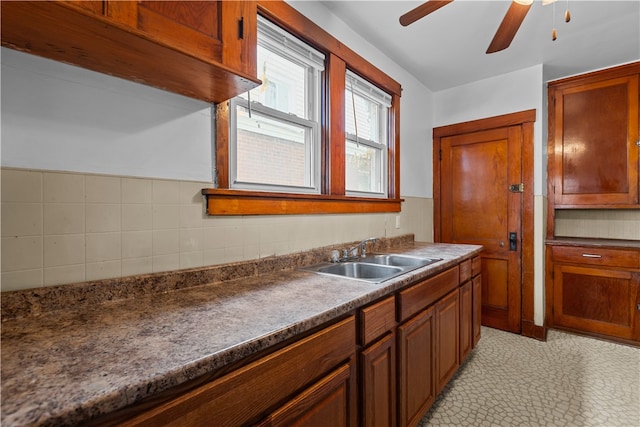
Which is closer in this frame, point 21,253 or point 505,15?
point 21,253

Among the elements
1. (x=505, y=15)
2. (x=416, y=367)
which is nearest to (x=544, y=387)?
(x=416, y=367)

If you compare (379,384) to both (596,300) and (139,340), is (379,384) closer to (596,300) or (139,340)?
(139,340)

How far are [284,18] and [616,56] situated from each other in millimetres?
2954

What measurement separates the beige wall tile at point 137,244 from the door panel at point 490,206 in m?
3.00

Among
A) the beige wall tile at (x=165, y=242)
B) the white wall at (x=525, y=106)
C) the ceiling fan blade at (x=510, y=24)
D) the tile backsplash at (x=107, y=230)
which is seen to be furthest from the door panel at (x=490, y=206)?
the beige wall tile at (x=165, y=242)

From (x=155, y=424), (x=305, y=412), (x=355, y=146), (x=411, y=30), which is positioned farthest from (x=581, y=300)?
(x=155, y=424)

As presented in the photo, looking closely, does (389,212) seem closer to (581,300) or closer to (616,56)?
(581,300)

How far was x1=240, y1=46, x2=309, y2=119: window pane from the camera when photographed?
1.69 metres

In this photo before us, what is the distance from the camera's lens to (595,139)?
2.80 meters

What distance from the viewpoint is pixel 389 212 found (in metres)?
2.61

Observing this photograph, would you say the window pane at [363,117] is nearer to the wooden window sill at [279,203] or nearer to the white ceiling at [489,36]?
the white ceiling at [489,36]

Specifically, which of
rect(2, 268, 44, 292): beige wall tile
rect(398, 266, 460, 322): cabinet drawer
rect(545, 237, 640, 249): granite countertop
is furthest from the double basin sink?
rect(545, 237, 640, 249): granite countertop

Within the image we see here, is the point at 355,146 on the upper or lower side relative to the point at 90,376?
upper

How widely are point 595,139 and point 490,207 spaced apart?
1.09 m
